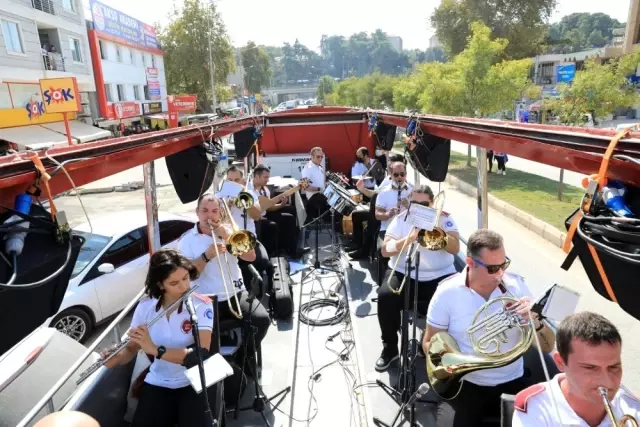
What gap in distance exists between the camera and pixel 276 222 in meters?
7.43

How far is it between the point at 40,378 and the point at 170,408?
1246 mm

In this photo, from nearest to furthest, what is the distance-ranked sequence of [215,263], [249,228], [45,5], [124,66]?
[215,263]
[249,228]
[45,5]
[124,66]

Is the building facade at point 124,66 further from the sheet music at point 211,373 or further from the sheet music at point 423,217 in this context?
the sheet music at point 211,373

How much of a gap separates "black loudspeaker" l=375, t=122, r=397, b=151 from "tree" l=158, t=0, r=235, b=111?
35.2 m

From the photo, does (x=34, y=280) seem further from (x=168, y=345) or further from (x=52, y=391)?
(x=168, y=345)

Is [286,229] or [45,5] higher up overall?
[45,5]

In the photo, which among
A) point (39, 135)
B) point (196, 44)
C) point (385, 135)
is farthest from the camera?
point (196, 44)

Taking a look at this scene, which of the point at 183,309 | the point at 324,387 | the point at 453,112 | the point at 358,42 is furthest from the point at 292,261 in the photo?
the point at 358,42

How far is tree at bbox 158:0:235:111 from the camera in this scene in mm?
41250

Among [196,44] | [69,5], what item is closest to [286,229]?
[69,5]

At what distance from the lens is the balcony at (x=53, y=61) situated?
21.2m

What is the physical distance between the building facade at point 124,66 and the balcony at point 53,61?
5.97m

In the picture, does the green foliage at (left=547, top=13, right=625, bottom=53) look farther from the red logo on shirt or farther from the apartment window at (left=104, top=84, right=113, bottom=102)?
the red logo on shirt

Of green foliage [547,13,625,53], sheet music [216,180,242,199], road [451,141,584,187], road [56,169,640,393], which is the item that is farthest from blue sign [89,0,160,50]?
green foliage [547,13,625,53]
